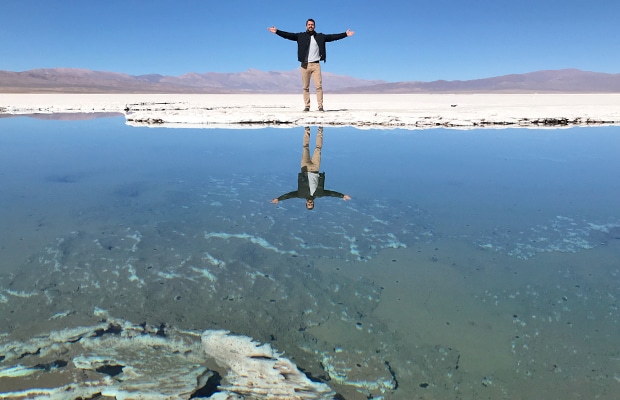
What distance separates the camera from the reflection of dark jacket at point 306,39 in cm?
853

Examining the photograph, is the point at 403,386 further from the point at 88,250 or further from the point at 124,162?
the point at 124,162

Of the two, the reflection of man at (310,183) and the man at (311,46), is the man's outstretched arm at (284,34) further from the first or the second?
the reflection of man at (310,183)

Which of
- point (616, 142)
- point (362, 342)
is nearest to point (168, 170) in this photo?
point (362, 342)

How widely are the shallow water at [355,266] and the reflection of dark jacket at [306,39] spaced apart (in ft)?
14.5

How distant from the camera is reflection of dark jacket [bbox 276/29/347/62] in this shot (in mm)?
8531

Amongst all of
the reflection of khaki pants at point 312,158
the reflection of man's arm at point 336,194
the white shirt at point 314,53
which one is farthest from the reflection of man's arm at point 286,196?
the white shirt at point 314,53

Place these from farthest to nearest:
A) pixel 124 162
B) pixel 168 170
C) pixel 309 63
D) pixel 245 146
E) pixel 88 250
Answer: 1. pixel 309 63
2. pixel 245 146
3. pixel 124 162
4. pixel 168 170
5. pixel 88 250

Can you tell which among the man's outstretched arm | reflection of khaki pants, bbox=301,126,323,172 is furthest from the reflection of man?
the man's outstretched arm

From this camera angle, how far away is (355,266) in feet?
8.13

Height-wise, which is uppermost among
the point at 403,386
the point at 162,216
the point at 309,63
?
the point at 309,63

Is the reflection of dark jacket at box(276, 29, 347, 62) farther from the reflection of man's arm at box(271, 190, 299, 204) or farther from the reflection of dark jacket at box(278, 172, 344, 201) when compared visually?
the reflection of man's arm at box(271, 190, 299, 204)

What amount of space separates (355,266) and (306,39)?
707 cm

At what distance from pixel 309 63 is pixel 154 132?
3206 mm

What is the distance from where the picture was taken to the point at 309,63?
29.4ft
